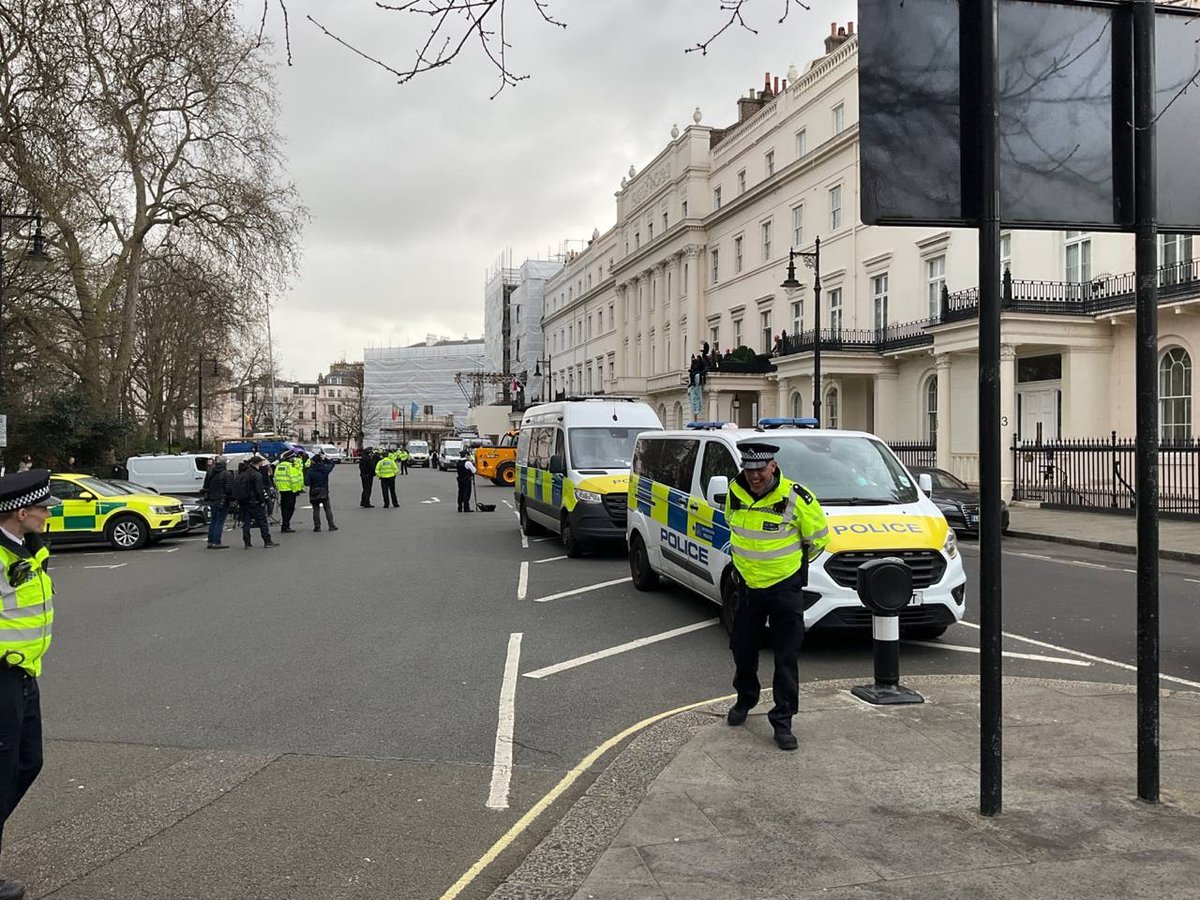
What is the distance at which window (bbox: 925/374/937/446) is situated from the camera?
33000 millimetres

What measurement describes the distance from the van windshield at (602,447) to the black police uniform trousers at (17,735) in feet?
38.1

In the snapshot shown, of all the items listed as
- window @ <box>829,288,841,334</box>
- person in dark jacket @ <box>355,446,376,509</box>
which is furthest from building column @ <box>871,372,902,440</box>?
person in dark jacket @ <box>355,446,376,509</box>

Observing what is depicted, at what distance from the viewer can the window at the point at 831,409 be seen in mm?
38688

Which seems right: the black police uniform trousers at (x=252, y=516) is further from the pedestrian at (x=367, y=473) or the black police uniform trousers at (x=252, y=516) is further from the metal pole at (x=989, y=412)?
the metal pole at (x=989, y=412)

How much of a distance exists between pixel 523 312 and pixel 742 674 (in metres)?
88.6

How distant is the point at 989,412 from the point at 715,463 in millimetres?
5304

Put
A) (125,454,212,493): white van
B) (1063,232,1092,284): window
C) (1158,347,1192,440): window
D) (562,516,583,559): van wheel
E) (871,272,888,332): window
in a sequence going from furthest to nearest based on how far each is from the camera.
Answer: (871,272,888,332): window → (1063,232,1092,284): window → (125,454,212,493): white van → (1158,347,1192,440): window → (562,516,583,559): van wheel

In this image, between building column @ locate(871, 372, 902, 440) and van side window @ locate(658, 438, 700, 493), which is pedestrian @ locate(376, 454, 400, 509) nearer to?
building column @ locate(871, 372, 902, 440)

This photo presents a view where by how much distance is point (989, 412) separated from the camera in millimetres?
4043

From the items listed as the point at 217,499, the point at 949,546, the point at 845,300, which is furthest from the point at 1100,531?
the point at 845,300

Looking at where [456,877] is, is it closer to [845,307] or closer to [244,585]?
[244,585]

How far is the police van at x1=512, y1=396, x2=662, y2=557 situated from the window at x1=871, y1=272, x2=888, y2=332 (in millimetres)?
20766

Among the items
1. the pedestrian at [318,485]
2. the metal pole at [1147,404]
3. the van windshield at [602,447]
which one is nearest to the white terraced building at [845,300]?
the metal pole at [1147,404]

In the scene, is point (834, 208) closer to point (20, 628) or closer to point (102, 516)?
point (102, 516)
